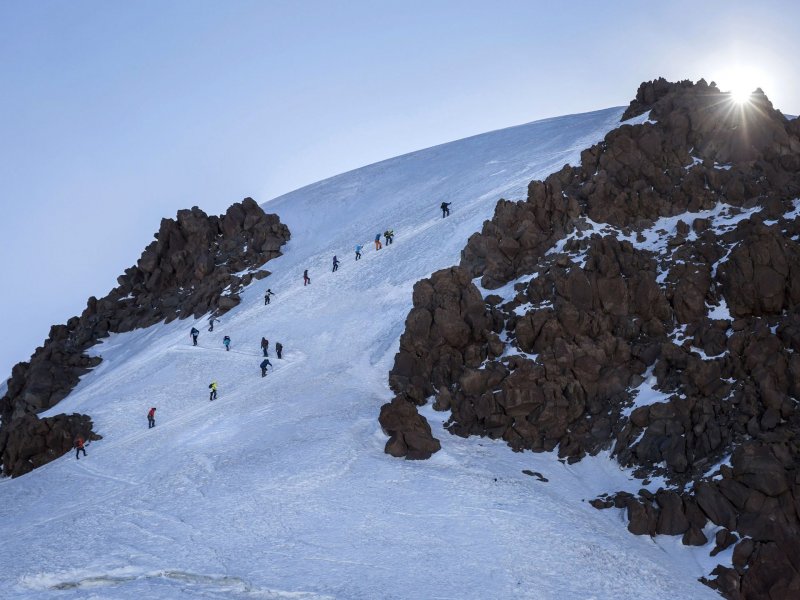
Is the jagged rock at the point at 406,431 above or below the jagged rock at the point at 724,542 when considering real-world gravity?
above

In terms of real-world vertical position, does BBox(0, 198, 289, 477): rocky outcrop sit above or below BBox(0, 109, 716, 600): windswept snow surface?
above

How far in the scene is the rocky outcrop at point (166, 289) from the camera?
60375 millimetres

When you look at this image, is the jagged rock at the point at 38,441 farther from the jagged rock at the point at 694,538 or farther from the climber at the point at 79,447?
the jagged rock at the point at 694,538

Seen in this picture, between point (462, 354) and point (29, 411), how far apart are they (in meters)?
33.1

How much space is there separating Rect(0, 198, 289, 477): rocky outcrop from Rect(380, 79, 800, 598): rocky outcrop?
26.6 metres

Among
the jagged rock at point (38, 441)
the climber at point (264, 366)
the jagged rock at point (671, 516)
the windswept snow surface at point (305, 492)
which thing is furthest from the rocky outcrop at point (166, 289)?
the jagged rock at point (671, 516)

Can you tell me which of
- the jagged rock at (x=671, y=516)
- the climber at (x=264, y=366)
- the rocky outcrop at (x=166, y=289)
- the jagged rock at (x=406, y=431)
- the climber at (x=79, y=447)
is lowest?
the jagged rock at (x=671, y=516)

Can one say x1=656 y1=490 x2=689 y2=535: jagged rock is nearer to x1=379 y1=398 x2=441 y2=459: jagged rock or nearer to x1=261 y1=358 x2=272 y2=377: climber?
x1=379 y1=398 x2=441 y2=459: jagged rock

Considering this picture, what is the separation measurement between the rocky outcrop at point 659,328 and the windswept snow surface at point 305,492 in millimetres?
1874

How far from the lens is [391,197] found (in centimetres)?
8362

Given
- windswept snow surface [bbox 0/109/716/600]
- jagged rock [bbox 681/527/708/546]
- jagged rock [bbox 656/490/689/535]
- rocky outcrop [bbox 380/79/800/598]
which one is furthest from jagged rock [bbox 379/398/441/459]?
jagged rock [bbox 681/527/708/546]

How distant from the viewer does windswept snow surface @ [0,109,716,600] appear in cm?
2816

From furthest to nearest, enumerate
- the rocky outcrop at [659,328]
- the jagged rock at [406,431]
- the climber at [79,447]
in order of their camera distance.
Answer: the climber at [79,447]
the jagged rock at [406,431]
the rocky outcrop at [659,328]

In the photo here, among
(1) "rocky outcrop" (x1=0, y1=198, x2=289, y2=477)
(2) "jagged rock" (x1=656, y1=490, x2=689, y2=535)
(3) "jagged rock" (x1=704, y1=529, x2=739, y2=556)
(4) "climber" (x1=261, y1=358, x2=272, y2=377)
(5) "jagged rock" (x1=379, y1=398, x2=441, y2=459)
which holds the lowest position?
(3) "jagged rock" (x1=704, y1=529, x2=739, y2=556)
